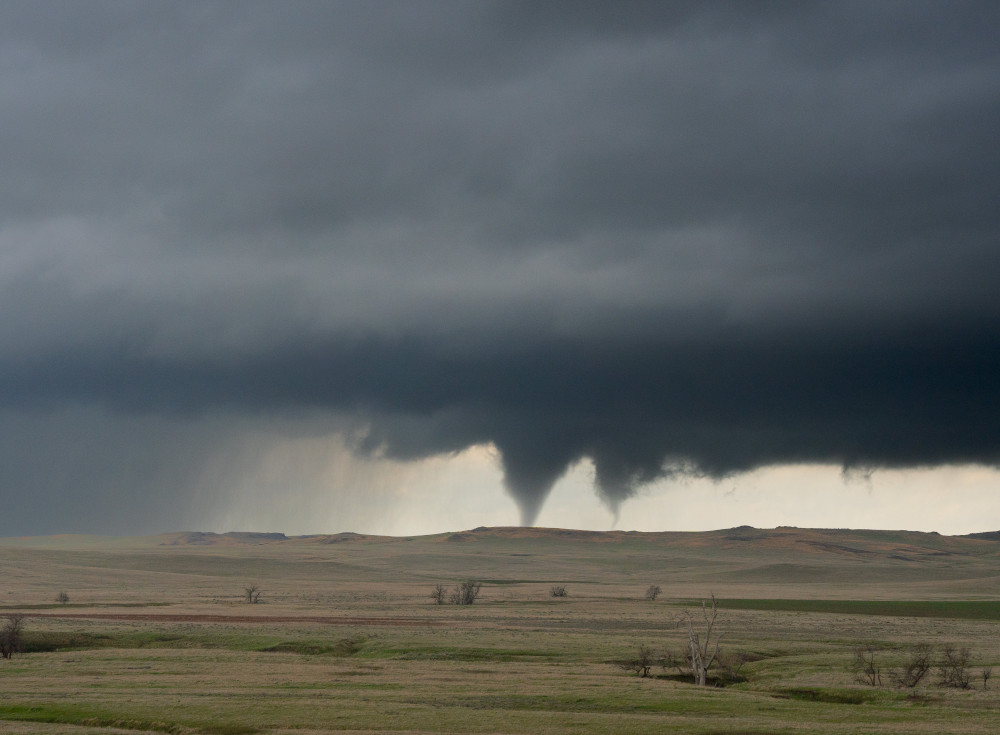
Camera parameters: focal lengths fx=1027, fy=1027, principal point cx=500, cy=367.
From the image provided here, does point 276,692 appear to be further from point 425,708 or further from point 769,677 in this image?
point 769,677

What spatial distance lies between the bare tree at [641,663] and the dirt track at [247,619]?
1186 inches

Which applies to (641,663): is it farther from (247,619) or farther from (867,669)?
(247,619)

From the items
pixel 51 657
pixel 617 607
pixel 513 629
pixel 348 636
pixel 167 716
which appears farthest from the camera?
pixel 617 607

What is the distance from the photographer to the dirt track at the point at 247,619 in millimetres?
95044

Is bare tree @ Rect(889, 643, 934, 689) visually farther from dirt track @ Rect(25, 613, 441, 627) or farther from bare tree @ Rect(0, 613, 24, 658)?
bare tree @ Rect(0, 613, 24, 658)

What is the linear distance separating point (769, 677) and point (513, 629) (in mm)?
32086

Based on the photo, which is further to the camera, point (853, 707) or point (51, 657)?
point (51, 657)

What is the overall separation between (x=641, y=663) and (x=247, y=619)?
153 feet

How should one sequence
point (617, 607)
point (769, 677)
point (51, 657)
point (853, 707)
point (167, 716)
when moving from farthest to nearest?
point (617, 607) → point (51, 657) → point (769, 677) → point (853, 707) → point (167, 716)

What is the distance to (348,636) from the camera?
80688 millimetres

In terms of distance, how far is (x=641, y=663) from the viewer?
65562 millimetres

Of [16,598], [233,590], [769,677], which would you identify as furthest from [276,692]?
[233,590]

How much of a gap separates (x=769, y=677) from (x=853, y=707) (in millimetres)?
12866

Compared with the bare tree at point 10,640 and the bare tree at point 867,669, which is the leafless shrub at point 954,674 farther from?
the bare tree at point 10,640
